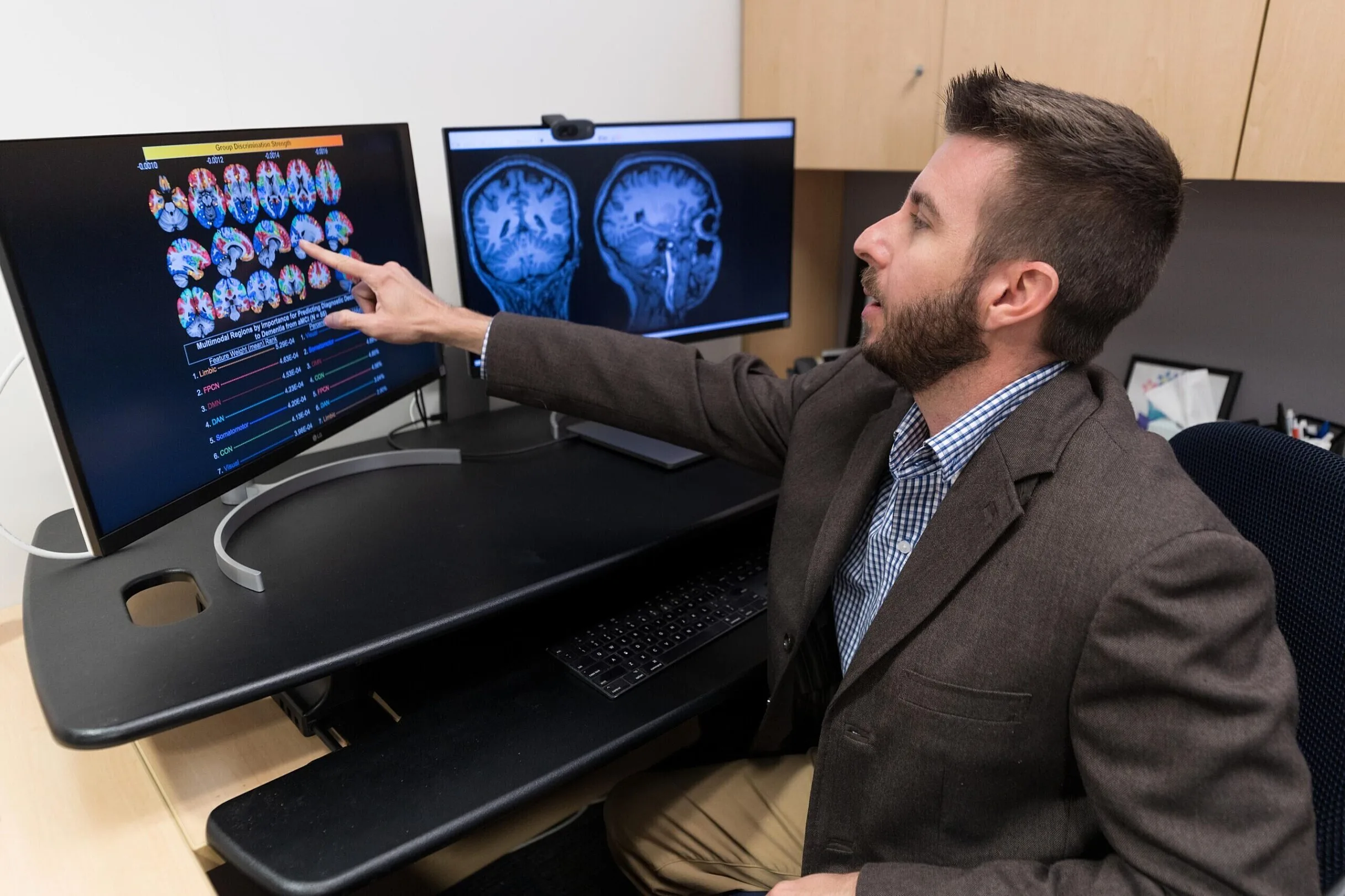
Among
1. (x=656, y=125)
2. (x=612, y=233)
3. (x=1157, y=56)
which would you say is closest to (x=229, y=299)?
(x=612, y=233)

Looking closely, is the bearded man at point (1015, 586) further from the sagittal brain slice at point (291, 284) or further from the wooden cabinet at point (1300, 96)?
the wooden cabinet at point (1300, 96)

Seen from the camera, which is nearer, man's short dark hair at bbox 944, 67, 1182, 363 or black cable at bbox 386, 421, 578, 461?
man's short dark hair at bbox 944, 67, 1182, 363

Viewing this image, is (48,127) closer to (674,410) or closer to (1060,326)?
(674,410)

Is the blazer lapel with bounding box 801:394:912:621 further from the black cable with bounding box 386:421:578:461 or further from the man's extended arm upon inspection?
the black cable with bounding box 386:421:578:461

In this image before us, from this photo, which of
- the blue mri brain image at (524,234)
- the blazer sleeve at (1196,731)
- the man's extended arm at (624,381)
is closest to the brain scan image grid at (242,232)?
the man's extended arm at (624,381)

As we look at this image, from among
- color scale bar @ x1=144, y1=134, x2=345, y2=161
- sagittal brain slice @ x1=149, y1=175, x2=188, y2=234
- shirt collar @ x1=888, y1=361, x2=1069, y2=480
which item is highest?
color scale bar @ x1=144, y1=134, x2=345, y2=161

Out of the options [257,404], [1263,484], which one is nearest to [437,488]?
[257,404]

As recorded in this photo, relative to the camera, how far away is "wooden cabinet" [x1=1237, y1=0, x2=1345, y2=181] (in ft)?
3.77

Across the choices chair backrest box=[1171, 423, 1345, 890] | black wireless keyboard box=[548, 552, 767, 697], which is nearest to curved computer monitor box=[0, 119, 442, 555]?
black wireless keyboard box=[548, 552, 767, 697]

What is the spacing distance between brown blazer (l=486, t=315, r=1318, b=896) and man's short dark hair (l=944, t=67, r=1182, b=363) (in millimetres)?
102

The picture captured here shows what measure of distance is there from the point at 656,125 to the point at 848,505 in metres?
0.81

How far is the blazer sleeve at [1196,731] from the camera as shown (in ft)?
2.27

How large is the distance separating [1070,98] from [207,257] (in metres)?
0.99

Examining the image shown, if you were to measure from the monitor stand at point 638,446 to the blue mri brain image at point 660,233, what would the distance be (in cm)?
21
